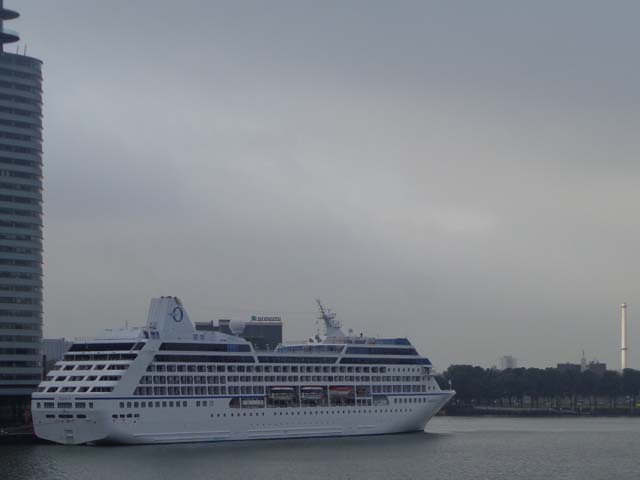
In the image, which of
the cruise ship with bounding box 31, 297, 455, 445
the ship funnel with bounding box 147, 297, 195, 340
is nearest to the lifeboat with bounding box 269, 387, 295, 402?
the cruise ship with bounding box 31, 297, 455, 445

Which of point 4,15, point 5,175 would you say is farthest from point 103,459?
point 4,15

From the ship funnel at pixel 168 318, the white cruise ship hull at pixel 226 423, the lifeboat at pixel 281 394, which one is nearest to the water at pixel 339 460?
the white cruise ship hull at pixel 226 423

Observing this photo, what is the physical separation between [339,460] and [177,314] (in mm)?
22832

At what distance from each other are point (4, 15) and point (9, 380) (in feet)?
141

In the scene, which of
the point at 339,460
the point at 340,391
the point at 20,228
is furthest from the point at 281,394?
the point at 20,228

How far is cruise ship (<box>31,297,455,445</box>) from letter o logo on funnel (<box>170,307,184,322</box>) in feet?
0.30

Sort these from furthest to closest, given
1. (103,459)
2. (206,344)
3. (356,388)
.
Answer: (356,388)
(206,344)
(103,459)

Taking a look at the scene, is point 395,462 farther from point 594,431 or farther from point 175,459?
point 594,431

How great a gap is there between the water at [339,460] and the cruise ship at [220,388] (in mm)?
2078

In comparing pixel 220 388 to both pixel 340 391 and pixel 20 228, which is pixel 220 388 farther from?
pixel 20 228

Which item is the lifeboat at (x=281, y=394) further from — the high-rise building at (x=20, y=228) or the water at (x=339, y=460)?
the high-rise building at (x=20, y=228)

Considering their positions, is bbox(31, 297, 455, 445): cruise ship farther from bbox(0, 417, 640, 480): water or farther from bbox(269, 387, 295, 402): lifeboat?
bbox(0, 417, 640, 480): water

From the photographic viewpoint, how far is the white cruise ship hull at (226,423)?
87938 mm

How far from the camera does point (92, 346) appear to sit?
93438 mm
